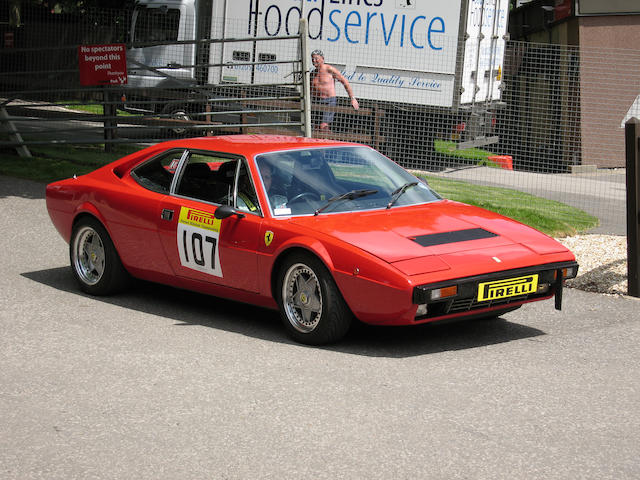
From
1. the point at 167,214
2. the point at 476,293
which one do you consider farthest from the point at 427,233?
the point at 167,214

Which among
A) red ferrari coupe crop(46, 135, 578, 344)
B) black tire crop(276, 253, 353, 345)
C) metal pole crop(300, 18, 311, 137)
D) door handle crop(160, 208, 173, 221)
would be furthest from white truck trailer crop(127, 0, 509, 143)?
black tire crop(276, 253, 353, 345)

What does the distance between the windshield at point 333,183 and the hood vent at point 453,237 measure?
2.22 feet

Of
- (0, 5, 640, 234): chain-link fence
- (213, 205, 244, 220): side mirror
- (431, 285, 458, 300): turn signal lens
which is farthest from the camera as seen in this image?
(0, 5, 640, 234): chain-link fence

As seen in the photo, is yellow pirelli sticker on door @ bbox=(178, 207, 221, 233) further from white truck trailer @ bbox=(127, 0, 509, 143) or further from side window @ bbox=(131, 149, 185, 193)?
white truck trailer @ bbox=(127, 0, 509, 143)

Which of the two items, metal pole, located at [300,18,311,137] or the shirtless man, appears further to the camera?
the shirtless man

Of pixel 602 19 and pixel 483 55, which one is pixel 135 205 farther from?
pixel 602 19

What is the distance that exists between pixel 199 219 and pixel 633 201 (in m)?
3.68

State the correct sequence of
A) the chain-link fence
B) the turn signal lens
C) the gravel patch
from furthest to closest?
the chain-link fence
the gravel patch
the turn signal lens

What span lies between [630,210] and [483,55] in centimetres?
1009

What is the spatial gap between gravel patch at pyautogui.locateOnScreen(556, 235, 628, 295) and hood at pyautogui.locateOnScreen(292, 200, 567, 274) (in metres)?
1.91

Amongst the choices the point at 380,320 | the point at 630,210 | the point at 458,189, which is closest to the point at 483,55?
the point at 458,189

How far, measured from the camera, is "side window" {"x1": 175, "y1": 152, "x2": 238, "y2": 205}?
730 cm

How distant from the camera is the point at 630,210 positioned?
27.5 feet

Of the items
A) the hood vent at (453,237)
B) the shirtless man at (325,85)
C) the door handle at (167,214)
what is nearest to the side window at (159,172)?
the door handle at (167,214)
